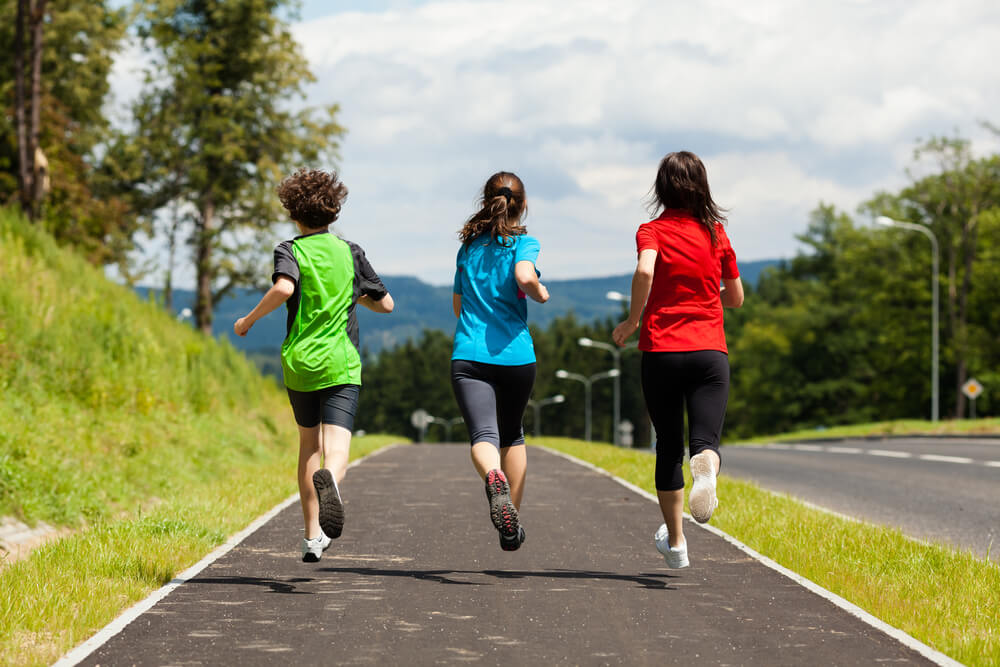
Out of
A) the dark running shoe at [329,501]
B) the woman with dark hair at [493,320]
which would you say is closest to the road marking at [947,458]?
the woman with dark hair at [493,320]

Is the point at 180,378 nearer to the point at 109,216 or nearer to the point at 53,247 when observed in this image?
the point at 53,247

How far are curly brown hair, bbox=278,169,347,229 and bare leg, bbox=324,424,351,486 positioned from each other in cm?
115

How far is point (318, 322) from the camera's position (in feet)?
20.6

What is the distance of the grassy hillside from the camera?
19.7ft

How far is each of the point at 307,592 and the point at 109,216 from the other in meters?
25.1

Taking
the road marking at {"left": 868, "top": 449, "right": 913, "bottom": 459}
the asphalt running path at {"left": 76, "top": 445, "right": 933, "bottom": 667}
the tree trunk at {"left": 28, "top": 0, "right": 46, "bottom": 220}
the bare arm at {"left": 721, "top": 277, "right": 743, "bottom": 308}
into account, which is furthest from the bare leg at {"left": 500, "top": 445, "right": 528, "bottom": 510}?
the road marking at {"left": 868, "top": 449, "right": 913, "bottom": 459}

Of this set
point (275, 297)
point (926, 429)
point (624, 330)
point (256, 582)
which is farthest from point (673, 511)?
point (926, 429)

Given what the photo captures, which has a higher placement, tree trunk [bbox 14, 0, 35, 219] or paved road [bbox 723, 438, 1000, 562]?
tree trunk [bbox 14, 0, 35, 219]

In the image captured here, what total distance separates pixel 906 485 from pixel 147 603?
11865 mm

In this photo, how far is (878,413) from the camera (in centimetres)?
7556

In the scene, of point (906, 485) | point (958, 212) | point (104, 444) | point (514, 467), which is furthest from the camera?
point (958, 212)

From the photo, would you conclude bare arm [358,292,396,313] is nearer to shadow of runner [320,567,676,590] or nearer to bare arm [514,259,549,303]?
bare arm [514,259,549,303]

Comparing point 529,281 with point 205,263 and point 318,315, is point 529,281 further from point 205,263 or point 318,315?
point 205,263

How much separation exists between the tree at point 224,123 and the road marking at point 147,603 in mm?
22477
